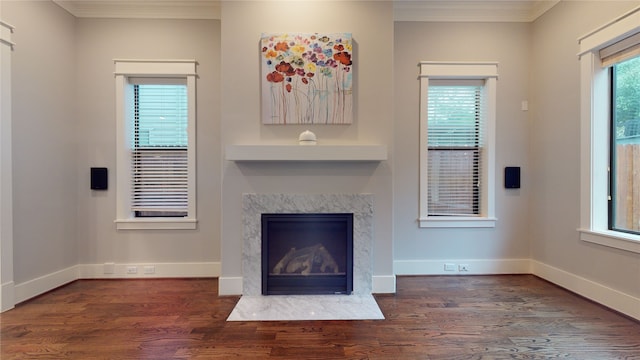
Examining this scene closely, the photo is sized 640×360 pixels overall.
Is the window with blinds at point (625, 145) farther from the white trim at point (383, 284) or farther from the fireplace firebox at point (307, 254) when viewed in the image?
the fireplace firebox at point (307, 254)

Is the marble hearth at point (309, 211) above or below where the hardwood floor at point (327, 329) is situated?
above

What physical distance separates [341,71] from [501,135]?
6.85ft

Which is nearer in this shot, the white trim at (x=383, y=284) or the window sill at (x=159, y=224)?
the white trim at (x=383, y=284)

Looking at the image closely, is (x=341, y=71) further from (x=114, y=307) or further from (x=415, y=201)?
(x=114, y=307)

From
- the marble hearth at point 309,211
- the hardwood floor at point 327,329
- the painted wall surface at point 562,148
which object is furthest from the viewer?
the marble hearth at point 309,211

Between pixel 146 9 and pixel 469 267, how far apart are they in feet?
15.5

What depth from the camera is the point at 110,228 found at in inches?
137

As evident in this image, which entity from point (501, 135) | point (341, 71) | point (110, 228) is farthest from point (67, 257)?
point (501, 135)

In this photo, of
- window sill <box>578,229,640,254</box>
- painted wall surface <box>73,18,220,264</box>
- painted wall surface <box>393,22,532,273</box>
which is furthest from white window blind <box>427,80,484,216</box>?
painted wall surface <box>73,18,220,264</box>

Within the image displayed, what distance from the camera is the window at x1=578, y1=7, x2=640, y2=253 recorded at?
2.73 metres

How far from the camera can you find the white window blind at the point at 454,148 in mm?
3625

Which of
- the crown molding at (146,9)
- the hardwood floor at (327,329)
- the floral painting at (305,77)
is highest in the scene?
the crown molding at (146,9)

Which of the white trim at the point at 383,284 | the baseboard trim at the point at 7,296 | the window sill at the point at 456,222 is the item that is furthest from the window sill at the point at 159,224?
the window sill at the point at 456,222

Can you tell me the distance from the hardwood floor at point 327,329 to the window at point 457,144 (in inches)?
36.5
